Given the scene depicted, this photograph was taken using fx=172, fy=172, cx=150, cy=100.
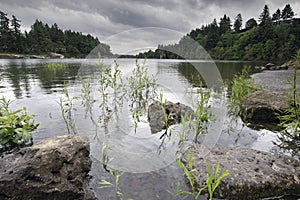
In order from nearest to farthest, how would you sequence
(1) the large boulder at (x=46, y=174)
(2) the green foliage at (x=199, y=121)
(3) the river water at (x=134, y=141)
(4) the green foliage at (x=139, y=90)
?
(1) the large boulder at (x=46, y=174) → (3) the river water at (x=134, y=141) → (2) the green foliage at (x=199, y=121) → (4) the green foliage at (x=139, y=90)

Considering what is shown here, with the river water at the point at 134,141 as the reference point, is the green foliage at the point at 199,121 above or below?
above

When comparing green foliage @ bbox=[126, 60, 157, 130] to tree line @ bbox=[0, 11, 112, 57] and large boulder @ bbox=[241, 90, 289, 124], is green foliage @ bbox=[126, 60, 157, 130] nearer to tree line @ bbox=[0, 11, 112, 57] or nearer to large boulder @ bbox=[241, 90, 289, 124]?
large boulder @ bbox=[241, 90, 289, 124]

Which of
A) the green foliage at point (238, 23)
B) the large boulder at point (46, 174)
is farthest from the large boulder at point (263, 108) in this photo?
the green foliage at point (238, 23)

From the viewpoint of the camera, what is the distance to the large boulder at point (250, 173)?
2.52 metres

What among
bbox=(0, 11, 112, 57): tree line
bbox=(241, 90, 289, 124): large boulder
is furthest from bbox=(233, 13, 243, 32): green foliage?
bbox=(241, 90, 289, 124): large boulder

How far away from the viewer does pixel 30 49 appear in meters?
77.4

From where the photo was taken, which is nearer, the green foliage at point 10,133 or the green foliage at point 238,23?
the green foliage at point 10,133

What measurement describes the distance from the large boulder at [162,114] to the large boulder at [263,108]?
1.83 m

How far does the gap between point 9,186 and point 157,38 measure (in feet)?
12.4

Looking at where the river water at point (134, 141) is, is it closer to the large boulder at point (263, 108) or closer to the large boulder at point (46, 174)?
the large boulder at point (46, 174)

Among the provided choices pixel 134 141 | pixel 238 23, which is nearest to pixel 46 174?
pixel 134 141

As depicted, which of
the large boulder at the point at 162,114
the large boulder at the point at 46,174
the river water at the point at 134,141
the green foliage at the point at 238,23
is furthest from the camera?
the green foliage at the point at 238,23

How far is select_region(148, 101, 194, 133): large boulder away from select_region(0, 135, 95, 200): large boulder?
7.60 feet

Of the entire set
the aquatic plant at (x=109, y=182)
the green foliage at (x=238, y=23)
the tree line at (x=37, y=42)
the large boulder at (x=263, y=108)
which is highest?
the green foliage at (x=238, y=23)
